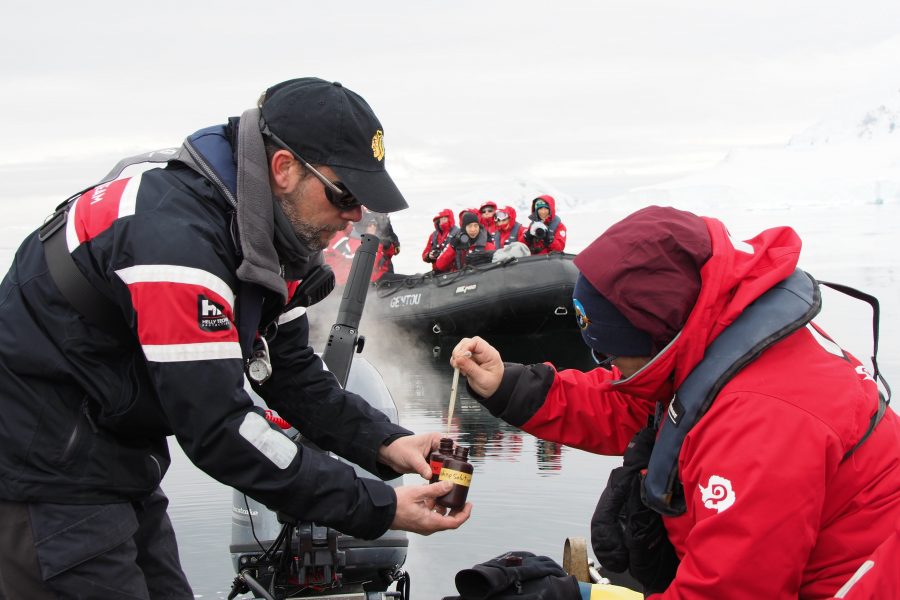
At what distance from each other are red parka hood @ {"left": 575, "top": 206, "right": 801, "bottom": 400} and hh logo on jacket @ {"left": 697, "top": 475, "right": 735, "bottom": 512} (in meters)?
0.33

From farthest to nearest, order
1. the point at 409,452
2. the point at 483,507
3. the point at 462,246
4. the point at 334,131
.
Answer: the point at 462,246
the point at 483,507
the point at 409,452
the point at 334,131

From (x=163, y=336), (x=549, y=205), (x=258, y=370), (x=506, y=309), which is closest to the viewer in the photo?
(x=163, y=336)

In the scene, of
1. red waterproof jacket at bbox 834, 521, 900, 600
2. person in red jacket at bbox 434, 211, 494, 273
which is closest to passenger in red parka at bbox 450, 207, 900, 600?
red waterproof jacket at bbox 834, 521, 900, 600

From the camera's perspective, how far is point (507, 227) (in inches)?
729

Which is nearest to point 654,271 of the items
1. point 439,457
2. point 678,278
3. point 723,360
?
point 678,278

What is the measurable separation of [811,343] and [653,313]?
15.9 inches

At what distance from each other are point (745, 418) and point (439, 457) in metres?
1.08

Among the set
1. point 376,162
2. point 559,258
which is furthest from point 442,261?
point 376,162

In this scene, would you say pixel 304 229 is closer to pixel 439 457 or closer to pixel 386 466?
pixel 439 457

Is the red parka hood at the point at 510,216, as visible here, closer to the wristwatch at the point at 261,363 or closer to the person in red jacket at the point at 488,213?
the person in red jacket at the point at 488,213

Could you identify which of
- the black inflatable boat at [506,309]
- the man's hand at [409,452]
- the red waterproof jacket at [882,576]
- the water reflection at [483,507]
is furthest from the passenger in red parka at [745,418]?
the black inflatable boat at [506,309]

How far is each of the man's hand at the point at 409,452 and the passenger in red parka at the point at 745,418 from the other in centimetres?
72

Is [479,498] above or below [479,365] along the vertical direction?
below

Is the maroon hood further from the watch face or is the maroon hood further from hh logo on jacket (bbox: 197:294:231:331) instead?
the watch face
